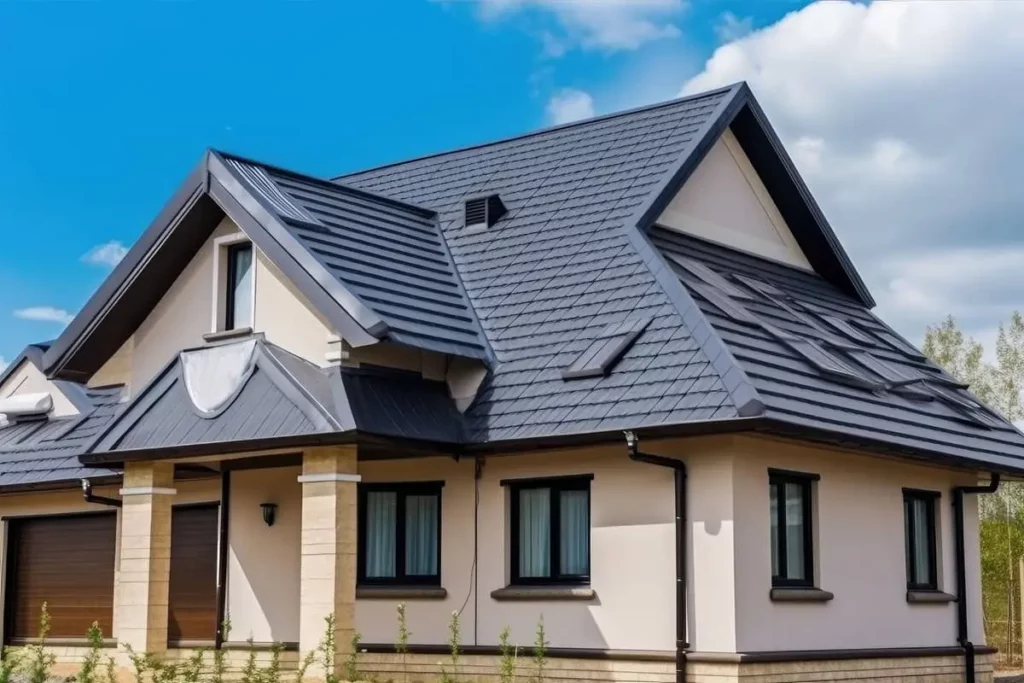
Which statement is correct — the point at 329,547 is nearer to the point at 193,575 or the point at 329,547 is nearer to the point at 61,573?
the point at 193,575

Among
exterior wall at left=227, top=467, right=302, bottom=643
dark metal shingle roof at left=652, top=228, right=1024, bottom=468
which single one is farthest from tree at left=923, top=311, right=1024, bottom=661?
exterior wall at left=227, top=467, right=302, bottom=643

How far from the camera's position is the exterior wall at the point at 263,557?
1817 centimetres

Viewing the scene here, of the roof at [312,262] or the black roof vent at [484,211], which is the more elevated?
the black roof vent at [484,211]

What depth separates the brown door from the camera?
758 inches

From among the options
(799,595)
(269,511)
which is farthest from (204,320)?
(799,595)

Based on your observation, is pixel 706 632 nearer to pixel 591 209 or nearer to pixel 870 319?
pixel 591 209

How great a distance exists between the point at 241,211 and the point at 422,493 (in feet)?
13.5

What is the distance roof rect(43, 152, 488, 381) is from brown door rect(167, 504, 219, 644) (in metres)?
2.57

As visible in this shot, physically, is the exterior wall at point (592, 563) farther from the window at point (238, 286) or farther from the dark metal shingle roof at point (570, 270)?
the window at point (238, 286)

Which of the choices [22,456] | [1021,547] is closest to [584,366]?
[22,456]

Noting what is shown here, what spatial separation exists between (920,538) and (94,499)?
11279 mm

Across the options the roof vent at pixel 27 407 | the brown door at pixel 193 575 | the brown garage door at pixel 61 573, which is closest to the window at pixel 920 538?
the brown door at pixel 193 575

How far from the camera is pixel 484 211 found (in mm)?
20266

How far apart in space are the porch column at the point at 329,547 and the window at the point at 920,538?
7.27m
